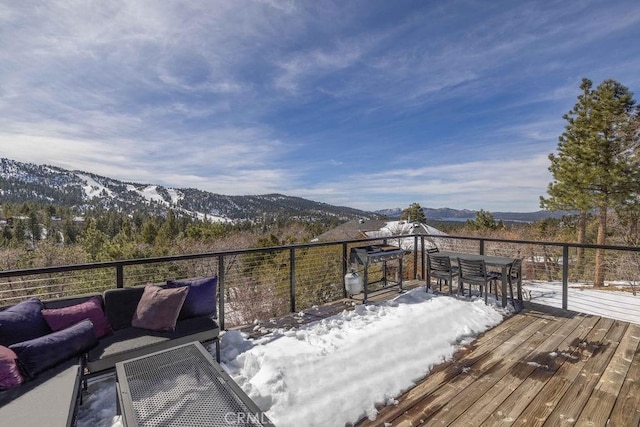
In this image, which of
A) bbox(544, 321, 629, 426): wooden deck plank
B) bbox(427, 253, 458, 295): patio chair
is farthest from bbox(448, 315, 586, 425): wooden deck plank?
bbox(427, 253, 458, 295): patio chair

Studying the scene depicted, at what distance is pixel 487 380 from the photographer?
2432 millimetres

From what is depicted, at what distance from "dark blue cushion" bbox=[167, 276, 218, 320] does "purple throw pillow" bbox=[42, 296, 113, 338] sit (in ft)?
1.94

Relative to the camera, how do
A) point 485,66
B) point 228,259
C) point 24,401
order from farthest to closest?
point 228,259 < point 485,66 < point 24,401

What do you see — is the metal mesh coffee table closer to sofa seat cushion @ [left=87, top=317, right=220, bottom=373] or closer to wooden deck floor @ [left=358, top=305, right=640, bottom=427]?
sofa seat cushion @ [left=87, top=317, right=220, bottom=373]

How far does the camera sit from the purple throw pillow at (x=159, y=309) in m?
2.69

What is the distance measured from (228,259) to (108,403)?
13444mm

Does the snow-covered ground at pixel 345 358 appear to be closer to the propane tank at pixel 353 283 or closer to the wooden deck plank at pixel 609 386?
the propane tank at pixel 353 283

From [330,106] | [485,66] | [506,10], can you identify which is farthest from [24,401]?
[330,106]

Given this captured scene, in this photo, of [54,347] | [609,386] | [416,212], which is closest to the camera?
[54,347]

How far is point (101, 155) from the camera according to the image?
12008mm

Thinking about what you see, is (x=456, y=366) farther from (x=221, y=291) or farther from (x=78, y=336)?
(x=78, y=336)

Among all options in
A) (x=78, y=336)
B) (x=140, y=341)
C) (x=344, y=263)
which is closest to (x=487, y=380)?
(x=140, y=341)

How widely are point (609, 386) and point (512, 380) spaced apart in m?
0.69

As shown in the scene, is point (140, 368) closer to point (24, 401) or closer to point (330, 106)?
point (24, 401)
